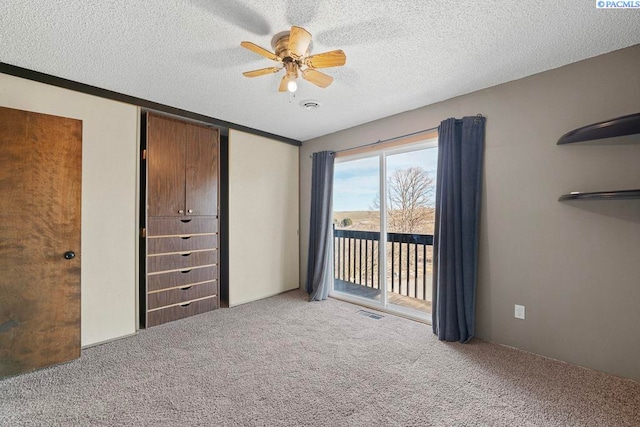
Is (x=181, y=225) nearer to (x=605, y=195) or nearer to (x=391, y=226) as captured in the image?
(x=391, y=226)

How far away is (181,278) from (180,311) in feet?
1.24

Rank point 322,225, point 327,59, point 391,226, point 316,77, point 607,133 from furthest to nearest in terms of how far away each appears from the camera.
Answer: point 322,225, point 391,226, point 316,77, point 607,133, point 327,59

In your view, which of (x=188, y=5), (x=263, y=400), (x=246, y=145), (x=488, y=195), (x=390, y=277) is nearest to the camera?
(x=188, y=5)

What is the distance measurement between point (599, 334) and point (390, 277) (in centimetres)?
191

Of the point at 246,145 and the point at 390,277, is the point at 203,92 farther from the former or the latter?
the point at 390,277

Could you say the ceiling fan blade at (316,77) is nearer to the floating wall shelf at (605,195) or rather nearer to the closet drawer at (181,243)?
the floating wall shelf at (605,195)

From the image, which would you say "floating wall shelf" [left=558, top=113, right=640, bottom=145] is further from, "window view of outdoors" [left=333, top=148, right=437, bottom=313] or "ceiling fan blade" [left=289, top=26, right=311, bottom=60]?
"ceiling fan blade" [left=289, top=26, right=311, bottom=60]

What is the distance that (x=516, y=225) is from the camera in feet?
7.99

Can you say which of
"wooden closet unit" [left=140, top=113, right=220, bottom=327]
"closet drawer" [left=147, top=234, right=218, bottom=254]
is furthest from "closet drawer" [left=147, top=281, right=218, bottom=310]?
"closet drawer" [left=147, top=234, right=218, bottom=254]

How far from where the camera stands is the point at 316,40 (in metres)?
1.89

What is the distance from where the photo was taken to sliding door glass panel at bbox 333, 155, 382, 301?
3.69 meters

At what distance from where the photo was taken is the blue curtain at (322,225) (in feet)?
12.9

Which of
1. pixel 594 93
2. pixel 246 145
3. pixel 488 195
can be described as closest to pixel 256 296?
pixel 246 145

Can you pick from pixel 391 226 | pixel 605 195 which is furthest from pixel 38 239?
pixel 605 195
